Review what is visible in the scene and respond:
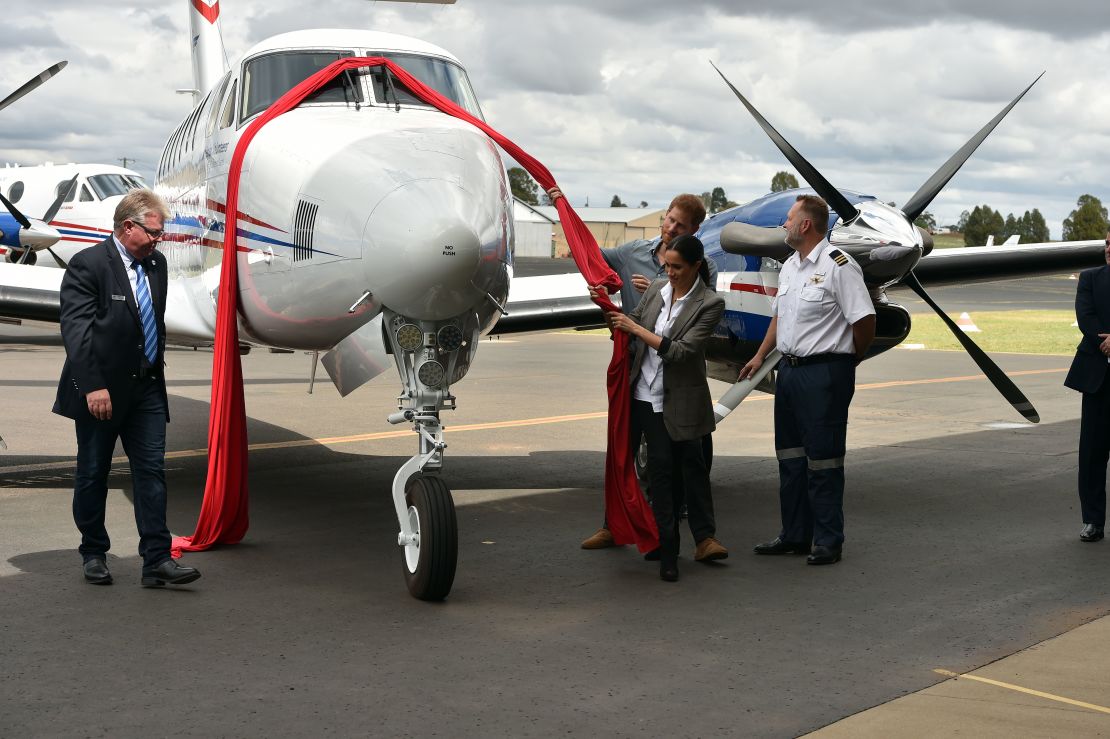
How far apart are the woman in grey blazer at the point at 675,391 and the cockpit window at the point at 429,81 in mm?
1819

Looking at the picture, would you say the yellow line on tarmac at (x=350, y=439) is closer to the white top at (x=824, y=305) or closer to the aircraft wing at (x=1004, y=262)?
the aircraft wing at (x=1004, y=262)

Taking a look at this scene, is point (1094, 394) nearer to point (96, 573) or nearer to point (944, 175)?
point (944, 175)

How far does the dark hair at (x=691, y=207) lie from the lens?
6988mm

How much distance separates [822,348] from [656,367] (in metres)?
0.98

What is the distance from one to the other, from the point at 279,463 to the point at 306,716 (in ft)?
20.5

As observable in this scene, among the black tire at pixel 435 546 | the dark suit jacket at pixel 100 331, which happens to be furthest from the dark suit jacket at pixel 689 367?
the dark suit jacket at pixel 100 331

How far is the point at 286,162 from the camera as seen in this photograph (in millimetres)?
6438

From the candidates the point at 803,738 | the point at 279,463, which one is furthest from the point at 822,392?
the point at 279,463

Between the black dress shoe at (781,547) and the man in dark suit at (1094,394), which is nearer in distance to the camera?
the black dress shoe at (781,547)

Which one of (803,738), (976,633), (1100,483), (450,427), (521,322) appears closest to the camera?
(803,738)

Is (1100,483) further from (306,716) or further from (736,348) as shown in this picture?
(306,716)

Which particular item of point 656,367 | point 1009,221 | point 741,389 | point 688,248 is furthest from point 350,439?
point 1009,221

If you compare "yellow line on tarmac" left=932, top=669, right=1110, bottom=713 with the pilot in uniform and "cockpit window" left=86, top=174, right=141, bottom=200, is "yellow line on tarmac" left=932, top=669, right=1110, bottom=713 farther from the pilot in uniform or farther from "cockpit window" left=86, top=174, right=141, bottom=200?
"cockpit window" left=86, top=174, right=141, bottom=200

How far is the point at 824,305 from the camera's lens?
6.73 meters
